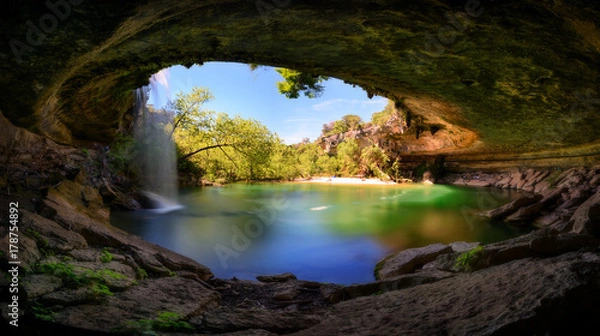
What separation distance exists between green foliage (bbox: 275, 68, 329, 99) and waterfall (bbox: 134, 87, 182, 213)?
722 centimetres

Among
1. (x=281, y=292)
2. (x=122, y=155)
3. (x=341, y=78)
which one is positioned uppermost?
(x=341, y=78)

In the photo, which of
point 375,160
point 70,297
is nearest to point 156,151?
point 70,297

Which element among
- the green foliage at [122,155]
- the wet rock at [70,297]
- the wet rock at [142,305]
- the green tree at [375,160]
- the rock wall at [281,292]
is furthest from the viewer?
the green tree at [375,160]

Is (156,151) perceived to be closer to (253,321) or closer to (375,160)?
(253,321)

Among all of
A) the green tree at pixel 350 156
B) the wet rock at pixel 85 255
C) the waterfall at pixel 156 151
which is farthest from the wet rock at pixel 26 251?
the green tree at pixel 350 156

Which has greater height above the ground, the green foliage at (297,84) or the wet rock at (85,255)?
the green foliage at (297,84)

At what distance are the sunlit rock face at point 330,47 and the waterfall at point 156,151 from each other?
7.95m

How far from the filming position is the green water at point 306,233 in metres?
7.01

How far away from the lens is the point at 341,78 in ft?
27.7

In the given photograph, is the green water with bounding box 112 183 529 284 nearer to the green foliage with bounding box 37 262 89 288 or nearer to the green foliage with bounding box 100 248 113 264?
the green foliage with bounding box 100 248 113 264

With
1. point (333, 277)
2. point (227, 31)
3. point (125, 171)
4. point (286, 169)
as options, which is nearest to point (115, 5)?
point (227, 31)

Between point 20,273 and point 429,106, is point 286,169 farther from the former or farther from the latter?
point 20,273

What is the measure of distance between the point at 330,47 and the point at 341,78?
258 centimetres

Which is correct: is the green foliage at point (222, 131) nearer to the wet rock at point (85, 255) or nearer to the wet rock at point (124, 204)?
the wet rock at point (124, 204)
